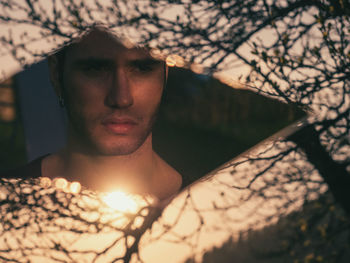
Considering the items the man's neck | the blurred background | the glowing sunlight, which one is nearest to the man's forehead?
the blurred background

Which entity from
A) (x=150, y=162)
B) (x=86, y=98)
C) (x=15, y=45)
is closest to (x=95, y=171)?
(x=150, y=162)

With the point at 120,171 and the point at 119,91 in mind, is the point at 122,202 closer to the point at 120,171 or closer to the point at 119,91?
the point at 120,171

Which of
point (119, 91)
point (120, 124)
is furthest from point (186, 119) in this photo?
point (119, 91)

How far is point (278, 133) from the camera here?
2.96 m

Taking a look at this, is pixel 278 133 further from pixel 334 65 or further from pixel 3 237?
pixel 3 237

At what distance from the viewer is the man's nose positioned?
2645mm

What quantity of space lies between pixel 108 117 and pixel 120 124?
0.14 meters

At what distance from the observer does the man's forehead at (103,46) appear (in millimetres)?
2738

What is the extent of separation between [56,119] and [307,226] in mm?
2989

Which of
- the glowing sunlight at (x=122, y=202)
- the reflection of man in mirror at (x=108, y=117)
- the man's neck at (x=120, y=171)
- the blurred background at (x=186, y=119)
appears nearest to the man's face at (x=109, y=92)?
the reflection of man in mirror at (x=108, y=117)

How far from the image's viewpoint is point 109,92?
2.65m

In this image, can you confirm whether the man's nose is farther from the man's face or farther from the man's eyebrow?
the man's eyebrow

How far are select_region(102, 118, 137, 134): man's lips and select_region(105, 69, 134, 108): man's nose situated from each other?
0.16 metres

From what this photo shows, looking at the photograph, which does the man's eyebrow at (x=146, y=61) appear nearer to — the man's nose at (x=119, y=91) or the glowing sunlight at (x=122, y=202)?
the man's nose at (x=119, y=91)
